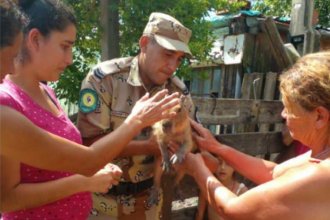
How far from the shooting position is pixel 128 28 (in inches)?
200

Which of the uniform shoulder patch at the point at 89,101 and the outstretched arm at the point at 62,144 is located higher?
the uniform shoulder patch at the point at 89,101

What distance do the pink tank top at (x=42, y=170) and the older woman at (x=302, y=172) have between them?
31.5 inches

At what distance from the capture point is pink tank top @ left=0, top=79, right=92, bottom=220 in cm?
170

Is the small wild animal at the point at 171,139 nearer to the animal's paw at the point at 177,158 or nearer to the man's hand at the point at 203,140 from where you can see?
the animal's paw at the point at 177,158

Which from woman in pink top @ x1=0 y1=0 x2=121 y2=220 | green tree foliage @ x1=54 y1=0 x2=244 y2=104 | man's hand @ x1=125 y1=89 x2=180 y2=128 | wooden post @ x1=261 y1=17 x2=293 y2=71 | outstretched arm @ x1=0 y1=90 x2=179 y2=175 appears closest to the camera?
outstretched arm @ x1=0 y1=90 x2=179 y2=175

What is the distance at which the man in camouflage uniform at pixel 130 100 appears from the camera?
2.49 meters

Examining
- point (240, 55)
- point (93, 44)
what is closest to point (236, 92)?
point (240, 55)

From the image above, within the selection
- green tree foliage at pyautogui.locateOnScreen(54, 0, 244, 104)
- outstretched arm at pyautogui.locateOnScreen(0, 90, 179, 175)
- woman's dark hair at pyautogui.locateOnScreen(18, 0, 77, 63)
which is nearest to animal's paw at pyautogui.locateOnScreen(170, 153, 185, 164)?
outstretched arm at pyautogui.locateOnScreen(0, 90, 179, 175)

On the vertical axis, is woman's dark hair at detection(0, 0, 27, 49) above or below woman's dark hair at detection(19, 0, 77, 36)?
Answer: below

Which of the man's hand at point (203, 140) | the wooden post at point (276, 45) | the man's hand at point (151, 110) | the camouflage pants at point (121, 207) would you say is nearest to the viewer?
the man's hand at point (151, 110)

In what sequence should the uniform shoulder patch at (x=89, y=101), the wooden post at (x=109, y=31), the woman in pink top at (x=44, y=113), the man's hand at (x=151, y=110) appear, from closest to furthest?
the woman in pink top at (x=44, y=113) < the man's hand at (x=151, y=110) < the uniform shoulder patch at (x=89, y=101) < the wooden post at (x=109, y=31)

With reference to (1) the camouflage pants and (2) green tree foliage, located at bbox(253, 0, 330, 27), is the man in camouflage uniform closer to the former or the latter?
(1) the camouflage pants

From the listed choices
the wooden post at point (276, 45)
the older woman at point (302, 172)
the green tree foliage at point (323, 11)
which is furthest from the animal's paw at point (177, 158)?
the green tree foliage at point (323, 11)

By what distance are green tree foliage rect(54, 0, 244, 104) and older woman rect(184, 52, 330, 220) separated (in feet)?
9.52
